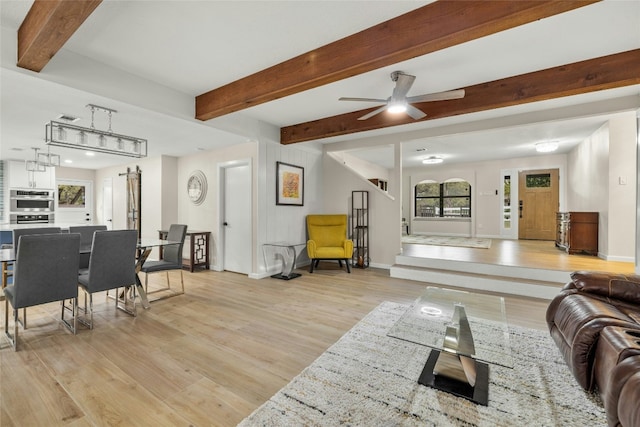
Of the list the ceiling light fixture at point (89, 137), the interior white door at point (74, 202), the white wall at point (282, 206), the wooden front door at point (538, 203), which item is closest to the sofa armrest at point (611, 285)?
the white wall at point (282, 206)

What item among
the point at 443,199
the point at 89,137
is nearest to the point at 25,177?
the point at 89,137

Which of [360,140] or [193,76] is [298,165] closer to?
[360,140]

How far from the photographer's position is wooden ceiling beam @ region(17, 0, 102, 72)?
5.36 ft

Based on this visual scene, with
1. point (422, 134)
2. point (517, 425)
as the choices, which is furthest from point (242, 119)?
point (517, 425)

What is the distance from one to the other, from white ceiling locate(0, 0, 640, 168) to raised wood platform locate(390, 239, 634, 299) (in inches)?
83.4

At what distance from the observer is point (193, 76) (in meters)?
3.00

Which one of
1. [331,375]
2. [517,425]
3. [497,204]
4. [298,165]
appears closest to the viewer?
[517,425]

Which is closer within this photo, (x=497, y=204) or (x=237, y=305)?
(x=237, y=305)

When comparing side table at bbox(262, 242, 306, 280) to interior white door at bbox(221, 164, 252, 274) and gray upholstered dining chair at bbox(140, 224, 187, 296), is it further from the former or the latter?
gray upholstered dining chair at bbox(140, 224, 187, 296)

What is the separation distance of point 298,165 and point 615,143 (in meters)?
5.15

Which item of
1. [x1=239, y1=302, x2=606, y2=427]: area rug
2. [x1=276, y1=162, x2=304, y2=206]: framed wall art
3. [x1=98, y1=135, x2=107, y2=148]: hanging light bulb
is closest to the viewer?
[x1=239, y1=302, x2=606, y2=427]: area rug

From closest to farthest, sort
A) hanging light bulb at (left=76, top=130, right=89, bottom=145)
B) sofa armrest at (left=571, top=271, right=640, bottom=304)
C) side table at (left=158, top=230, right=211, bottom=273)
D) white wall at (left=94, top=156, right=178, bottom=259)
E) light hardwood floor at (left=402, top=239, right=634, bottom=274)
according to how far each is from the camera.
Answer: sofa armrest at (left=571, top=271, right=640, bottom=304), hanging light bulb at (left=76, top=130, right=89, bottom=145), light hardwood floor at (left=402, top=239, right=634, bottom=274), side table at (left=158, top=230, right=211, bottom=273), white wall at (left=94, top=156, right=178, bottom=259)

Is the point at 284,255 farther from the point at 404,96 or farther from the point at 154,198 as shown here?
the point at 404,96

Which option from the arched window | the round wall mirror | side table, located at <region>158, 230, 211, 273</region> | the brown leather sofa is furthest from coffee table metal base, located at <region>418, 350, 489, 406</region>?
the arched window
